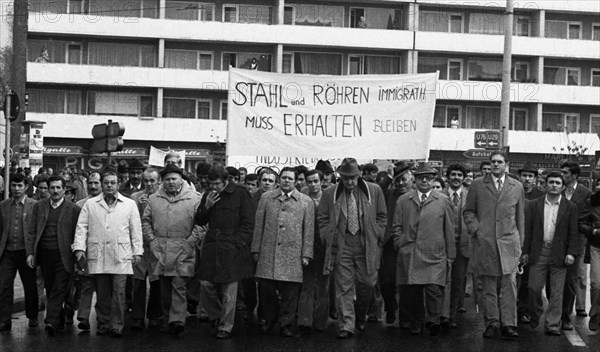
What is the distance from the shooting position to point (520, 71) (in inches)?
1986

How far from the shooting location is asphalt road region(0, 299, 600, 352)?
32.5 ft

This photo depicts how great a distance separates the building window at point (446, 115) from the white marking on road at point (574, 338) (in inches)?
1524

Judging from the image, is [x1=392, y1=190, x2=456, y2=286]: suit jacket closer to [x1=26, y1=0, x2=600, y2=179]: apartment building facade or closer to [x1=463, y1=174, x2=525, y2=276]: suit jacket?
[x1=463, y1=174, x2=525, y2=276]: suit jacket

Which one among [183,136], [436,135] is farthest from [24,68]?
[436,135]

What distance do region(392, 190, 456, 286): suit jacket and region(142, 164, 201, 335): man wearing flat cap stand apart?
244 centimetres

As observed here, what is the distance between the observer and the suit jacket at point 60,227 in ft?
36.0

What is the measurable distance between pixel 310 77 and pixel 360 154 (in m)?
1.54

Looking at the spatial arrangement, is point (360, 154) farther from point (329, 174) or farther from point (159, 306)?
point (159, 306)

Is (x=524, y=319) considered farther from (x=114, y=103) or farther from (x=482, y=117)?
(x=482, y=117)

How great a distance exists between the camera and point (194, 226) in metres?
11.1

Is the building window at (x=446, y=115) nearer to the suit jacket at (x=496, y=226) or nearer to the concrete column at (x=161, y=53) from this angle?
the concrete column at (x=161, y=53)

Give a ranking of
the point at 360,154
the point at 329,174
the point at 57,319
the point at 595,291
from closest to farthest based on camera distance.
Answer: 1. the point at 57,319
2. the point at 595,291
3. the point at 329,174
4. the point at 360,154

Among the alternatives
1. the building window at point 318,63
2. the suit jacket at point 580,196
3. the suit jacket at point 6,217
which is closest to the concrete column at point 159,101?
the building window at point 318,63

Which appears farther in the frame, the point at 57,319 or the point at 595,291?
the point at 595,291
